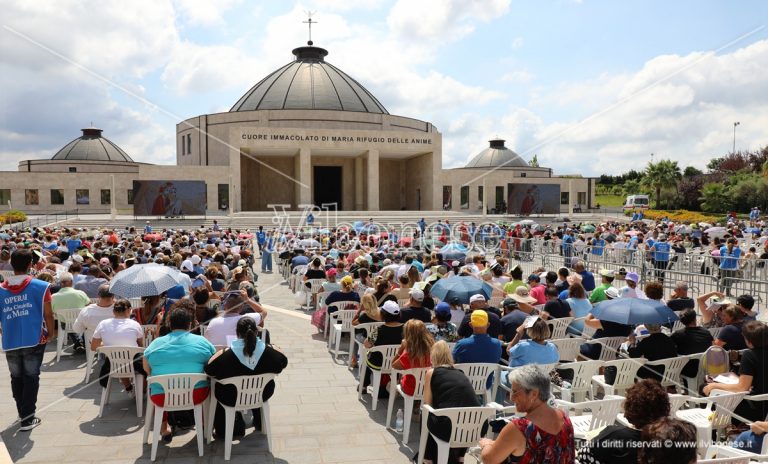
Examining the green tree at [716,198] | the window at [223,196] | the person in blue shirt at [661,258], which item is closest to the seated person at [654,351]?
the person in blue shirt at [661,258]

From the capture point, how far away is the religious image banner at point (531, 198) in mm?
42938

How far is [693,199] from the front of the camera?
56875mm

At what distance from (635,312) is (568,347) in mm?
873

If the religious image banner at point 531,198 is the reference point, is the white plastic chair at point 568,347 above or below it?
below

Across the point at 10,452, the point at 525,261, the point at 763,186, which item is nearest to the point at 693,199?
the point at 763,186

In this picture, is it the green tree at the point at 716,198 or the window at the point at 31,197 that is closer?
the window at the point at 31,197

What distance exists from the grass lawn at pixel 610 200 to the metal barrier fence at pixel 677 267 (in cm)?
6427

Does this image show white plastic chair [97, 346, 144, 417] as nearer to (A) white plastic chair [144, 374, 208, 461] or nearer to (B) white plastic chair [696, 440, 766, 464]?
(A) white plastic chair [144, 374, 208, 461]

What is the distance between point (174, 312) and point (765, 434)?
192 inches

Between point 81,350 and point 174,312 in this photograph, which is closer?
point 174,312

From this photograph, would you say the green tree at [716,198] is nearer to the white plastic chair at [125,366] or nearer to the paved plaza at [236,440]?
the paved plaza at [236,440]

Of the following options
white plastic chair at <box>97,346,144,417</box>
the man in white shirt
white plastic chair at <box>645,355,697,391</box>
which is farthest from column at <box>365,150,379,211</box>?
white plastic chair at <box>645,355,697,391</box>

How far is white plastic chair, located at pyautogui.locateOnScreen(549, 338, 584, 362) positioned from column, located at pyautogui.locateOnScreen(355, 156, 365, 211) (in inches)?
1688

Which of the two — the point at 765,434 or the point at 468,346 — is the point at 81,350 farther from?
the point at 765,434
